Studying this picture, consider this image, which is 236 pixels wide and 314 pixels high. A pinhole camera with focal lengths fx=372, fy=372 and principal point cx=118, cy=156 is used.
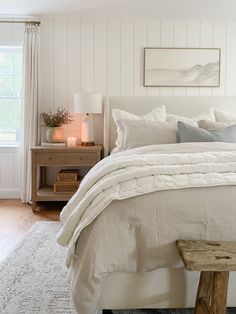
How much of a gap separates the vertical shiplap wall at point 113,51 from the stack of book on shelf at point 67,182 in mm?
980

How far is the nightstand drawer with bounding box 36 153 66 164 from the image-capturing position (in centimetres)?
437

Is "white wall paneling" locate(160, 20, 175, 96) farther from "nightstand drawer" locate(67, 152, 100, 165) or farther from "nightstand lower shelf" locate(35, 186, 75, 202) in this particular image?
"nightstand lower shelf" locate(35, 186, 75, 202)

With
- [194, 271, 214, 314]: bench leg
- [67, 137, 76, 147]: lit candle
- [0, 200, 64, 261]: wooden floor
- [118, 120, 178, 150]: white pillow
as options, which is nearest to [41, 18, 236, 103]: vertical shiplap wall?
[67, 137, 76, 147]: lit candle

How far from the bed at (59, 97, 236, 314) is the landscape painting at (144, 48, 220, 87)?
10.2ft

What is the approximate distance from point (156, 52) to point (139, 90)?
0.53 meters

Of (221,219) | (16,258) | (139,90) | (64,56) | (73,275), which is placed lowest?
(16,258)

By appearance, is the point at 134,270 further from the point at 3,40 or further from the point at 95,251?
the point at 3,40

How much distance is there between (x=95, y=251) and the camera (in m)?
1.74

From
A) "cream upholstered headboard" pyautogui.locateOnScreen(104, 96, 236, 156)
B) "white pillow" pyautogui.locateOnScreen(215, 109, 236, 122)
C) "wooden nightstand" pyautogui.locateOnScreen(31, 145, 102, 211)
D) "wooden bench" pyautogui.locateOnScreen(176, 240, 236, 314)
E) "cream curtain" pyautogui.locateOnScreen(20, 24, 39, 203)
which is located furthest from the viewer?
"cream curtain" pyautogui.locateOnScreen(20, 24, 39, 203)

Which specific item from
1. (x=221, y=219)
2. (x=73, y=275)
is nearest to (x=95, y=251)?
(x=73, y=275)

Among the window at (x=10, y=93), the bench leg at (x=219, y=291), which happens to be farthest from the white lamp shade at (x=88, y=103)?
the bench leg at (x=219, y=291)

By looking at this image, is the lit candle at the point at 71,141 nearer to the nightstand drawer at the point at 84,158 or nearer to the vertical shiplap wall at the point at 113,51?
the nightstand drawer at the point at 84,158

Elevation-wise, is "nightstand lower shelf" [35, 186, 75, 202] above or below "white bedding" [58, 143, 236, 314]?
below

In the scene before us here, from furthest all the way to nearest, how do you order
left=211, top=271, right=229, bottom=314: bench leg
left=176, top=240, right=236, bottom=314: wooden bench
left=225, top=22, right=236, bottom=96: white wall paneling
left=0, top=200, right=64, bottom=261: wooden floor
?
left=225, top=22, right=236, bottom=96: white wall paneling
left=0, top=200, right=64, bottom=261: wooden floor
left=211, top=271, right=229, bottom=314: bench leg
left=176, top=240, right=236, bottom=314: wooden bench
